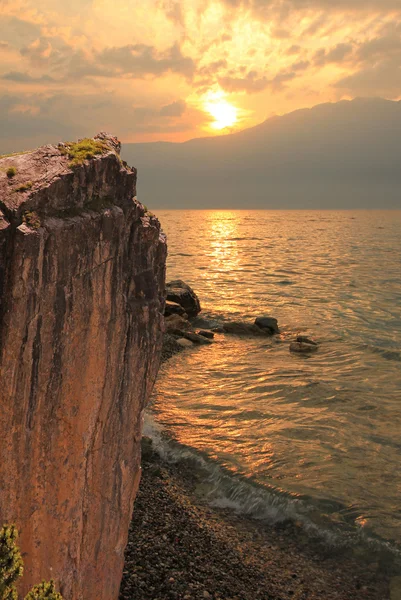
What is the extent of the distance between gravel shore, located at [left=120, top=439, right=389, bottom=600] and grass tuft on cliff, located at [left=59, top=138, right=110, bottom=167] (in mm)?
7649

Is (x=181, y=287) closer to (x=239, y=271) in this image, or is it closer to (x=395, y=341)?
(x=395, y=341)

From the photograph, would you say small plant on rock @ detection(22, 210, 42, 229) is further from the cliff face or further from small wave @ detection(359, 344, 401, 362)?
small wave @ detection(359, 344, 401, 362)

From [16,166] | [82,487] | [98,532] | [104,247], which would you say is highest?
[16,166]

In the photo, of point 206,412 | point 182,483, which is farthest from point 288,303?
point 182,483

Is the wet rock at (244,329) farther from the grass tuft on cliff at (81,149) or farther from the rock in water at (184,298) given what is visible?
the grass tuft on cliff at (81,149)

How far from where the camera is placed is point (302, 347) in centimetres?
2894

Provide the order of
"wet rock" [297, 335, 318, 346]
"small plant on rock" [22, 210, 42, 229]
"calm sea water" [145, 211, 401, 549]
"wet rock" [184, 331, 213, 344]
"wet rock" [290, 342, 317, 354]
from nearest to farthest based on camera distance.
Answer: "small plant on rock" [22, 210, 42, 229] → "calm sea water" [145, 211, 401, 549] → "wet rock" [290, 342, 317, 354] → "wet rock" [297, 335, 318, 346] → "wet rock" [184, 331, 213, 344]

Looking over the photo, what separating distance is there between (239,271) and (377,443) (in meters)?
46.1

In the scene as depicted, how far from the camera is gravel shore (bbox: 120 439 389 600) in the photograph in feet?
33.6

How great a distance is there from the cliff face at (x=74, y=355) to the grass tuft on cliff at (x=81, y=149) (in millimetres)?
83

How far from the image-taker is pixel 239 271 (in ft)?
206

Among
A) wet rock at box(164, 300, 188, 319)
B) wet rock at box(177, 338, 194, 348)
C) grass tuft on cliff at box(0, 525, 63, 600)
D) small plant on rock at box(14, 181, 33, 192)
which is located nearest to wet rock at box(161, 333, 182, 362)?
wet rock at box(177, 338, 194, 348)

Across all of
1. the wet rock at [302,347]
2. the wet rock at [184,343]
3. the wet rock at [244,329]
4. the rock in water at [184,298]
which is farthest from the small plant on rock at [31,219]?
the rock in water at [184,298]

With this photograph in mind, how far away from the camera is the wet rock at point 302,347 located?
1134 inches
